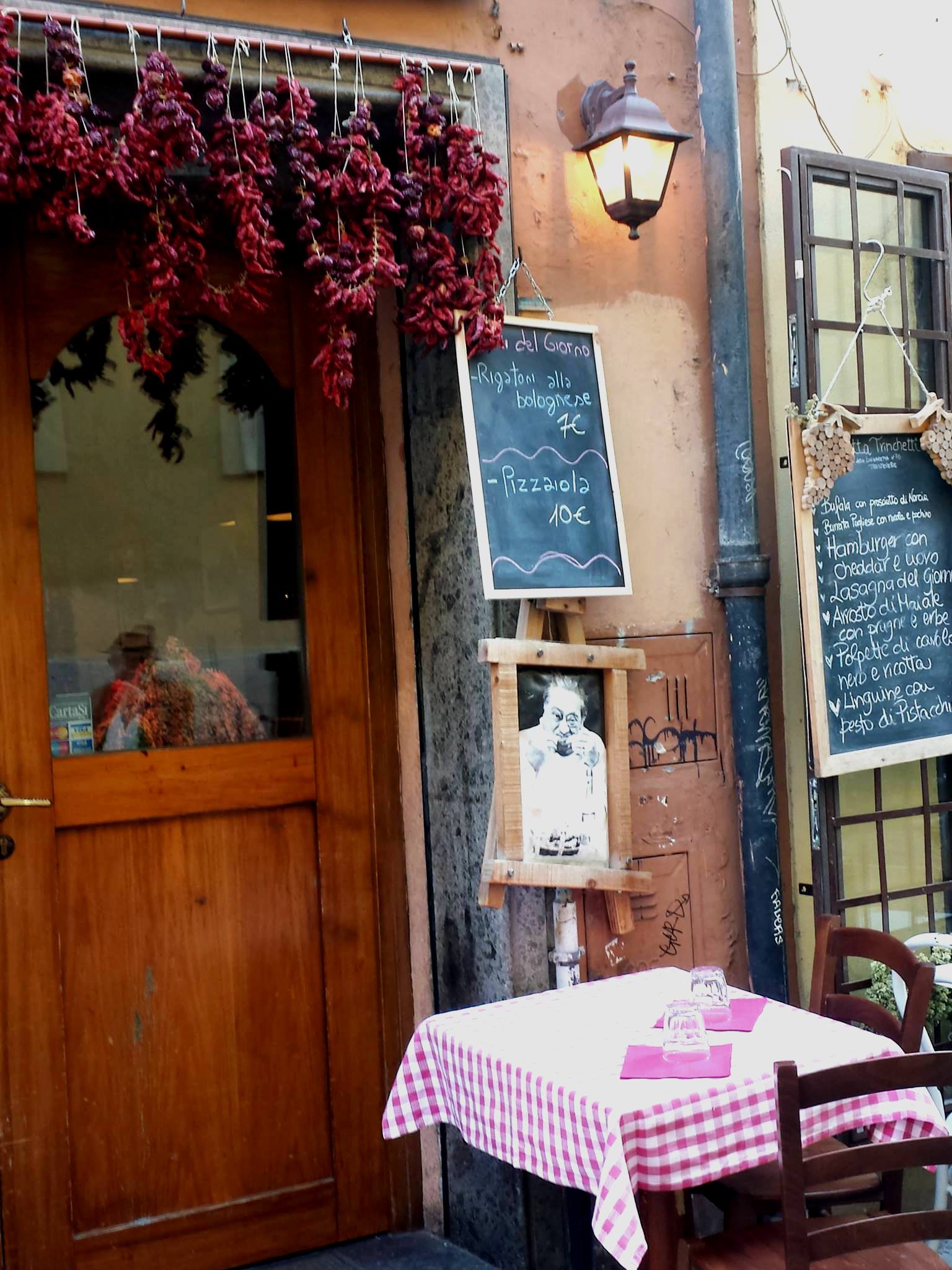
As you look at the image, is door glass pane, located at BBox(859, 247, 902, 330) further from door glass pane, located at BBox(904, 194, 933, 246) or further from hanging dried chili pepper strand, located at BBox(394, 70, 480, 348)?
hanging dried chili pepper strand, located at BBox(394, 70, 480, 348)

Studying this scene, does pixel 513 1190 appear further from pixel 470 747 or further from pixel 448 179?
pixel 448 179

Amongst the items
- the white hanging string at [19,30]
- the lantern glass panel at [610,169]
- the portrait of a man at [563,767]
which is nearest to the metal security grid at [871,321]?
the lantern glass panel at [610,169]

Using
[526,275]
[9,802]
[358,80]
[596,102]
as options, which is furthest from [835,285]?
[9,802]

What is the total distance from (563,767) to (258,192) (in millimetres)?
1708

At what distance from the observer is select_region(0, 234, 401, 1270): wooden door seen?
3.77m

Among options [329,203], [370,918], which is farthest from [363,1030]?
[329,203]

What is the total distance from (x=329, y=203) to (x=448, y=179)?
348 millimetres

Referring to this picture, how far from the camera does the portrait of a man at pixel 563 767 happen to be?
3.82 meters

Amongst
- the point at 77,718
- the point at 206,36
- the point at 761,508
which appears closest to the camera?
the point at 206,36

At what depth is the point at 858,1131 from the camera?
13.6ft

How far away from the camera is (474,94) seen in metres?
3.90

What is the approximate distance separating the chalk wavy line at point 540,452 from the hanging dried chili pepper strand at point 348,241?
0.48 meters

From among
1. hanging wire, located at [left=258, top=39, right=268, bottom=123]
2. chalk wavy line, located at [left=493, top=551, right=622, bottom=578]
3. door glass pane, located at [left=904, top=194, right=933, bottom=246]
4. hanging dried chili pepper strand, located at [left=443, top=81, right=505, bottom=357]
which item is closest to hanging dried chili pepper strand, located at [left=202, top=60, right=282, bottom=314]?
hanging wire, located at [left=258, top=39, right=268, bottom=123]

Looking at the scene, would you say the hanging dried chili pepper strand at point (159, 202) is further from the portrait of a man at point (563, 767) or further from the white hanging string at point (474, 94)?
the portrait of a man at point (563, 767)
